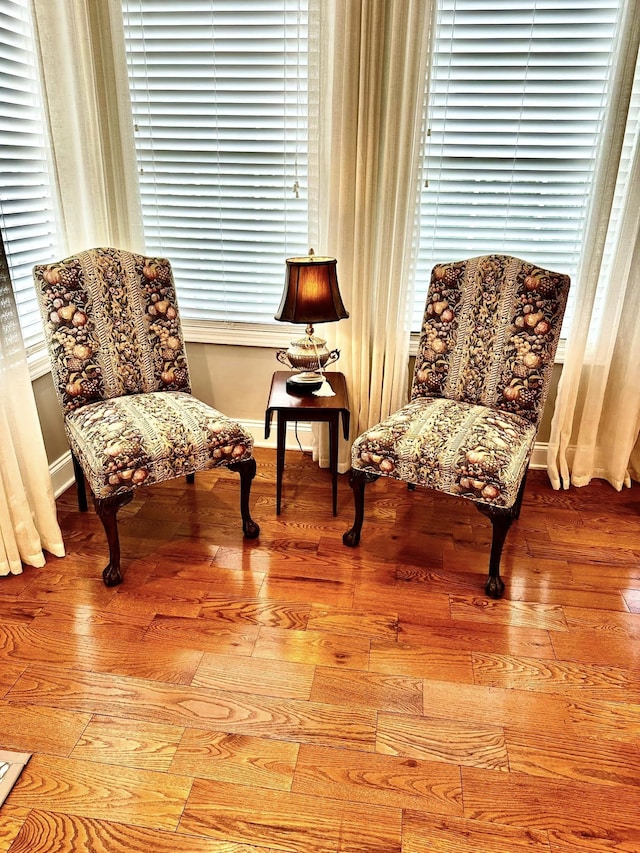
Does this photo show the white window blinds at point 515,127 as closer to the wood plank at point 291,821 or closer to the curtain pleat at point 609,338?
the curtain pleat at point 609,338

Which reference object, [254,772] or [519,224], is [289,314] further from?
[254,772]

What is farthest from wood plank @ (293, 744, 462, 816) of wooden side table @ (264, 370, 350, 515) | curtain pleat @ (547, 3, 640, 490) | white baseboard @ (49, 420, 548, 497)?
curtain pleat @ (547, 3, 640, 490)

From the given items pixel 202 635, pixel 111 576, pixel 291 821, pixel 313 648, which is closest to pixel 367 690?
pixel 313 648

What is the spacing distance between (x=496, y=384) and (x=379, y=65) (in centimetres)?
136

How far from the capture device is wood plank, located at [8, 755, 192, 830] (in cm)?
157

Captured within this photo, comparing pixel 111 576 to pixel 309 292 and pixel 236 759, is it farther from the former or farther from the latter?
pixel 309 292

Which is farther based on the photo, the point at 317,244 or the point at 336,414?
the point at 317,244

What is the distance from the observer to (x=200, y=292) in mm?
3182

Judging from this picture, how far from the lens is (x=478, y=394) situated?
2648mm

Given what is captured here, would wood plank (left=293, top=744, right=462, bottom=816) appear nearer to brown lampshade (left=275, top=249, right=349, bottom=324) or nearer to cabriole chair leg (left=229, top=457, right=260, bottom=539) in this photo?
cabriole chair leg (left=229, top=457, right=260, bottom=539)

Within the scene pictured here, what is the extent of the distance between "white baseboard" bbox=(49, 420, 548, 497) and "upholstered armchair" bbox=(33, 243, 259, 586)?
0.86ft

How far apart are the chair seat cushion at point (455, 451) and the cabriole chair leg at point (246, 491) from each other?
408mm

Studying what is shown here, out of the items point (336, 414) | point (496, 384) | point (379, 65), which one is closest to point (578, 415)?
point (496, 384)

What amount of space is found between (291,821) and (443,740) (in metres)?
0.47
